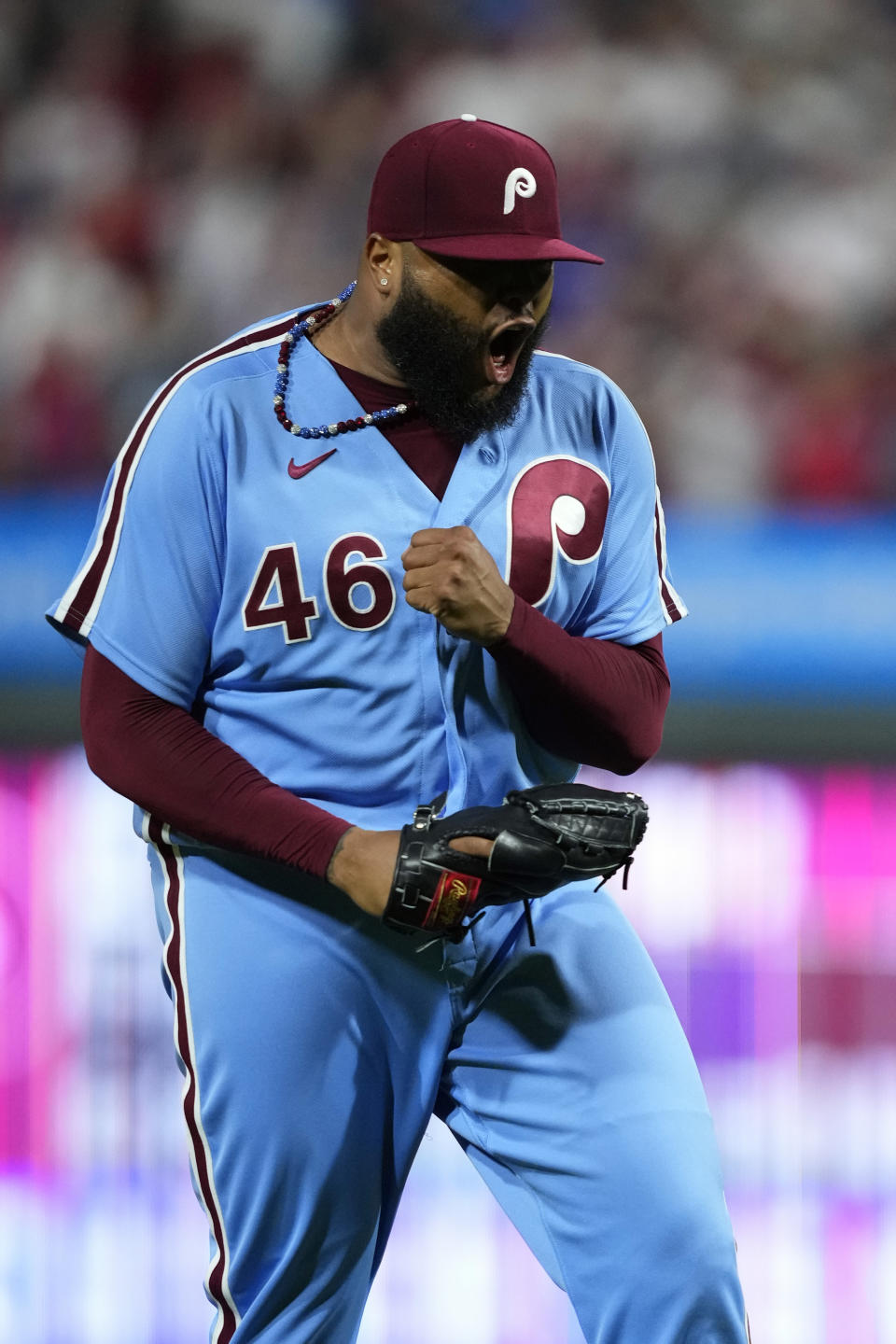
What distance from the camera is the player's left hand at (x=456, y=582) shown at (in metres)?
1.16

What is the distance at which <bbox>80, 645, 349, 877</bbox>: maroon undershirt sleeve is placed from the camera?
1.22 metres

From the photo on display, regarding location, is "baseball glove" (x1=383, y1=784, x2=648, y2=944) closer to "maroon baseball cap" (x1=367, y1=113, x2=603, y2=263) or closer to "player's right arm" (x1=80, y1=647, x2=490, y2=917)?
"player's right arm" (x1=80, y1=647, x2=490, y2=917)

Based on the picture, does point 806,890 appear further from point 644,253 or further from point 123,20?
point 123,20

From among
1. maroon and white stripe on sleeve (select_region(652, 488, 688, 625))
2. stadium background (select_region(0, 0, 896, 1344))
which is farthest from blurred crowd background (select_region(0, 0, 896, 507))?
maroon and white stripe on sleeve (select_region(652, 488, 688, 625))

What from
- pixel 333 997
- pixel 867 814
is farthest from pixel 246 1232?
pixel 867 814

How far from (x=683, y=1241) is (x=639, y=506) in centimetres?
62

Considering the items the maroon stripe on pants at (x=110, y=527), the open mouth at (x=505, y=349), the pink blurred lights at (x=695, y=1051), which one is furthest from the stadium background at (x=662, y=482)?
the open mouth at (x=505, y=349)

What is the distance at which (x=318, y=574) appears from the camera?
4.09ft

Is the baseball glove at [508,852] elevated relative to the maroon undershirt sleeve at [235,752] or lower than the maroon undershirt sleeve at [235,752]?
lower

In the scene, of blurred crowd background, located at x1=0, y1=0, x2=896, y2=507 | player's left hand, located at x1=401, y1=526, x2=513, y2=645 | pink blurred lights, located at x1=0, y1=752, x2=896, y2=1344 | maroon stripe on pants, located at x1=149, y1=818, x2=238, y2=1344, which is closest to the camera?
player's left hand, located at x1=401, y1=526, x2=513, y2=645

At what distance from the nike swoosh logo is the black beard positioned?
0.10 metres

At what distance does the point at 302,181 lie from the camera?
388 cm

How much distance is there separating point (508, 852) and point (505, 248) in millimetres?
474

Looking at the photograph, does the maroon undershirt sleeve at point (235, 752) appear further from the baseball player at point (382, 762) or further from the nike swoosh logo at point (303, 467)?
the nike swoosh logo at point (303, 467)
